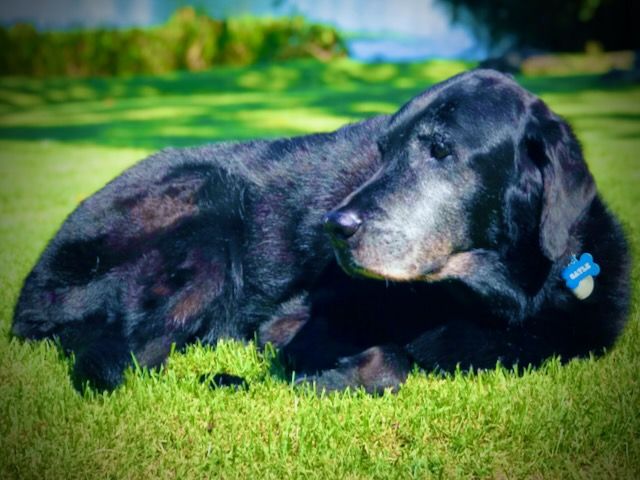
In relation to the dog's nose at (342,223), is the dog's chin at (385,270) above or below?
below

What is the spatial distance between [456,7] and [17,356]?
2543 centimetres

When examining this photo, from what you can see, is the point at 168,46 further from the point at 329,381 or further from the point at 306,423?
the point at 306,423

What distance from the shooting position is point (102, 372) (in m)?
2.97

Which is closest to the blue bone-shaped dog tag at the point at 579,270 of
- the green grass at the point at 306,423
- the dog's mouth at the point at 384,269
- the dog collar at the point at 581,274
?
the dog collar at the point at 581,274

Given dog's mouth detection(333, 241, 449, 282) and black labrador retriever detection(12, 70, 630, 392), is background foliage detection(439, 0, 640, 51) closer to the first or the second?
black labrador retriever detection(12, 70, 630, 392)

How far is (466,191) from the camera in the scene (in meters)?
3.07

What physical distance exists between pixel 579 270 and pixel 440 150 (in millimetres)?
806

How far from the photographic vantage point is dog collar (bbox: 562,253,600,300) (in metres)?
3.11

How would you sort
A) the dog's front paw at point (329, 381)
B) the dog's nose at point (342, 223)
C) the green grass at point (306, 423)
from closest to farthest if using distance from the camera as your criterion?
1. the green grass at point (306, 423)
2. the dog's nose at point (342, 223)
3. the dog's front paw at point (329, 381)

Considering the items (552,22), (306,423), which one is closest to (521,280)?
(306,423)

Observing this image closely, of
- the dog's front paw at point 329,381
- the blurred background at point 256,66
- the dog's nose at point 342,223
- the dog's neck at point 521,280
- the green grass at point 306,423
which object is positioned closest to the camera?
the green grass at point 306,423

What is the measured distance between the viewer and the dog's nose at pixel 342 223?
2.94 meters

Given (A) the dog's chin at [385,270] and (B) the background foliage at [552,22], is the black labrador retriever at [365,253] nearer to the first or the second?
(A) the dog's chin at [385,270]

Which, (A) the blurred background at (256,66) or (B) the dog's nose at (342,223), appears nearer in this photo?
(B) the dog's nose at (342,223)
